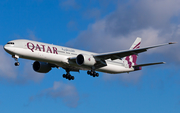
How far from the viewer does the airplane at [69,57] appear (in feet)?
146

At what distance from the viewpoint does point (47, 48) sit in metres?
46.0

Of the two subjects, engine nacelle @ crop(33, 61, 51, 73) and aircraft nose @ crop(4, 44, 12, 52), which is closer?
aircraft nose @ crop(4, 44, 12, 52)

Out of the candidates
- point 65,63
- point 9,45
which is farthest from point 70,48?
point 9,45

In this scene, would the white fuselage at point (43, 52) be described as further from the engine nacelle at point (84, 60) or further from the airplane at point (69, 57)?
the engine nacelle at point (84, 60)

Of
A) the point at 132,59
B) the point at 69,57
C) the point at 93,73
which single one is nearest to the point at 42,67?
the point at 69,57

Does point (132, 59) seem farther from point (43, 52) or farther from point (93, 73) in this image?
point (43, 52)

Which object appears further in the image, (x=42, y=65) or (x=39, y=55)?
(x=42, y=65)

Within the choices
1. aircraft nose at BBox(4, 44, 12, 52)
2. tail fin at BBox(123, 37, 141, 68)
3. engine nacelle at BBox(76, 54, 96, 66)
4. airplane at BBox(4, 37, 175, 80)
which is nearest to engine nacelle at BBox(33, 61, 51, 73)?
airplane at BBox(4, 37, 175, 80)

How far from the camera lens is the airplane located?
44.4 metres

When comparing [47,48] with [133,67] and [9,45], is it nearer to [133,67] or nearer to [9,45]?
[9,45]

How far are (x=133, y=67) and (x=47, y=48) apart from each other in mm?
16925

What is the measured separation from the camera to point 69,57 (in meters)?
48.2

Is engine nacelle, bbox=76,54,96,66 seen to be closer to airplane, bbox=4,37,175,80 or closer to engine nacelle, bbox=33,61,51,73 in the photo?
airplane, bbox=4,37,175,80

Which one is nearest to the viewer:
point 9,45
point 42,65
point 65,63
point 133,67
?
point 9,45
